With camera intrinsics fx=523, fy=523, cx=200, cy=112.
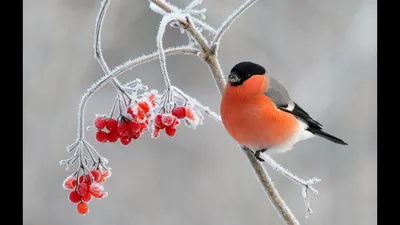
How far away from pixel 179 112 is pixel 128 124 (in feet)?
0.26

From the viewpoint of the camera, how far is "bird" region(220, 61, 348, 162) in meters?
0.94

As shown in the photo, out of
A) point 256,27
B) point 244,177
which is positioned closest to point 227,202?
point 244,177

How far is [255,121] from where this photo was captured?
97cm

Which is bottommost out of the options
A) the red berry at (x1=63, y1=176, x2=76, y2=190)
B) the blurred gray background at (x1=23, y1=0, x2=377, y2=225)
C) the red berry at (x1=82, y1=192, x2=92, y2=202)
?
the red berry at (x1=82, y1=192, x2=92, y2=202)

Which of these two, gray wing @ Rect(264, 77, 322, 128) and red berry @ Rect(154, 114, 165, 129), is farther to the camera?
gray wing @ Rect(264, 77, 322, 128)

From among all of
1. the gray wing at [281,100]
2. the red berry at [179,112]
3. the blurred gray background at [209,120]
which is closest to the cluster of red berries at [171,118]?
the red berry at [179,112]

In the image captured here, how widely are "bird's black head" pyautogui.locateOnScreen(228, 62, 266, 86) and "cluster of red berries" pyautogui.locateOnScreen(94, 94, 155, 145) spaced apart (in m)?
0.21

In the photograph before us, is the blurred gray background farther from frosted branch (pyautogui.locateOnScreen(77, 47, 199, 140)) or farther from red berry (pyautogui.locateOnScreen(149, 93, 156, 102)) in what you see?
Answer: frosted branch (pyautogui.locateOnScreen(77, 47, 199, 140))

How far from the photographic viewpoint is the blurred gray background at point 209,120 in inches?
120

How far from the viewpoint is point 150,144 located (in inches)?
126

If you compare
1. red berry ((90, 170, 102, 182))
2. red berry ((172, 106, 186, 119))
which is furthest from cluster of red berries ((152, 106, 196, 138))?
red berry ((90, 170, 102, 182))

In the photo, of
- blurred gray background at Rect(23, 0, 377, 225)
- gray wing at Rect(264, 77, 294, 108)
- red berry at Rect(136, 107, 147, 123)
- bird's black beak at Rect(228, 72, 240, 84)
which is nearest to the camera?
red berry at Rect(136, 107, 147, 123)

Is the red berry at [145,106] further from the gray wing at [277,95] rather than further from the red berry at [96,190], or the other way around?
the gray wing at [277,95]
